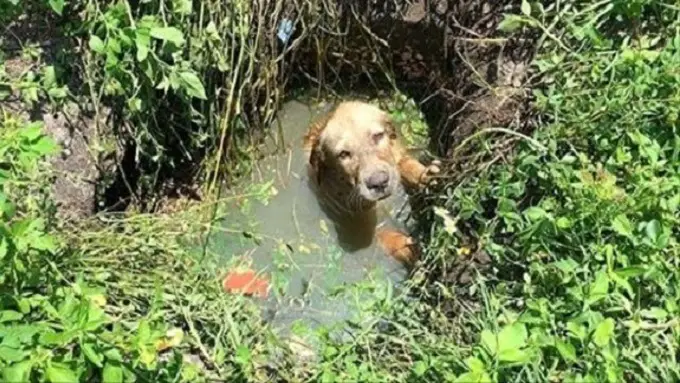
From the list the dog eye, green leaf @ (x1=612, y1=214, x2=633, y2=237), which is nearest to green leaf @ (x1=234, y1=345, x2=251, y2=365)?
green leaf @ (x1=612, y1=214, x2=633, y2=237)

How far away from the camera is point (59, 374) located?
2.54 metres

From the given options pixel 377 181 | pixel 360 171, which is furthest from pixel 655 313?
pixel 360 171

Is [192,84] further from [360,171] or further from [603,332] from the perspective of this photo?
[603,332]

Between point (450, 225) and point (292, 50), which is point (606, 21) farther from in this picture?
point (292, 50)

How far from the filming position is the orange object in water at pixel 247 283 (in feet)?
14.3

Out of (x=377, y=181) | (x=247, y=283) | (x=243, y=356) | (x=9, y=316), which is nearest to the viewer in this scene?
(x=9, y=316)

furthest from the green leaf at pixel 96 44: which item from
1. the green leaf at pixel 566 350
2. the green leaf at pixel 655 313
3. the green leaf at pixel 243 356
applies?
the green leaf at pixel 655 313

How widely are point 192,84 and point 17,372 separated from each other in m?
1.70

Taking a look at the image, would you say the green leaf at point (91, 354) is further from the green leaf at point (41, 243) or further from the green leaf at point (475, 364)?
the green leaf at point (475, 364)

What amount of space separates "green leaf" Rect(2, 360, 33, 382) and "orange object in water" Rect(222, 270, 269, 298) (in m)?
1.77

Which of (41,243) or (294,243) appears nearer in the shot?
(41,243)

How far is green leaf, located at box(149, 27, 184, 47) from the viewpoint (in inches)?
147

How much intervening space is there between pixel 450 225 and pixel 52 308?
1.51 meters

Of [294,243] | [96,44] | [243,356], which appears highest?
[96,44]
